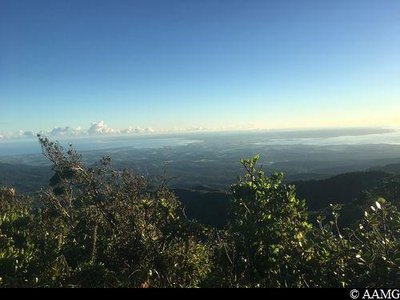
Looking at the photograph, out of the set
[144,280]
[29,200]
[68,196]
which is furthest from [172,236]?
[29,200]

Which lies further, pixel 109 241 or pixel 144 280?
pixel 109 241

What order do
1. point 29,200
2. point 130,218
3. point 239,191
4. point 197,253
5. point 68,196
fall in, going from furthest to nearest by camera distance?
point 29,200 → point 68,196 → point 130,218 → point 197,253 → point 239,191

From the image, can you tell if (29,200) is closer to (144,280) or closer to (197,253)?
(197,253)

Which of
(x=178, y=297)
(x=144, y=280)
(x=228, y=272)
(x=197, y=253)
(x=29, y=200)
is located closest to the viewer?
(x=178, y=297)

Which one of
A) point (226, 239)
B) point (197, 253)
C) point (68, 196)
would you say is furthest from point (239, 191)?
point (68, 196)

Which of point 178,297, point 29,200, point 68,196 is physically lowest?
point 29,200

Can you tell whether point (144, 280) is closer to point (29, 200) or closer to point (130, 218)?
point (130, 218)

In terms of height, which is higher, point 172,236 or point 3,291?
point 3,291

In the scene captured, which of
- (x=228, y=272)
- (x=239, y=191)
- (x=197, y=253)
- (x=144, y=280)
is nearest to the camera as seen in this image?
(x=144, y=280)

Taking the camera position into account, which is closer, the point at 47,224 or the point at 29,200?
the point at 47,224
